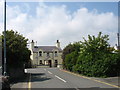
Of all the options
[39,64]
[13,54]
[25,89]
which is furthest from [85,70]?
[39,64]

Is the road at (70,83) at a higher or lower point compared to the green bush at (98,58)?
lower

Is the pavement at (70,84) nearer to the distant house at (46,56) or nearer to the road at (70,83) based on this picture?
the road at (70,83)

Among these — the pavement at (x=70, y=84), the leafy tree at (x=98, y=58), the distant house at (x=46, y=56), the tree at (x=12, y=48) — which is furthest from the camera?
the distant house at (x=46, y=56)

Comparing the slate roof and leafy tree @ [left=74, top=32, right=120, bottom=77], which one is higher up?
the slate roof

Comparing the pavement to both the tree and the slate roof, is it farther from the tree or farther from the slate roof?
the slate roof

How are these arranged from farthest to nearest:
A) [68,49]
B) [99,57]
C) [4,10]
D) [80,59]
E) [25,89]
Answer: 1. [68,49]
2. [80,59]
3. [99,57]
4. [4,10]
5. [25,89]

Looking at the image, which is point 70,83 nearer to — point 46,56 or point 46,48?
point 46,56

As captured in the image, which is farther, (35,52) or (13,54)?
(35,52)

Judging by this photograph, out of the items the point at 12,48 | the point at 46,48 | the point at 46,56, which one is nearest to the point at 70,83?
the point at 12,48

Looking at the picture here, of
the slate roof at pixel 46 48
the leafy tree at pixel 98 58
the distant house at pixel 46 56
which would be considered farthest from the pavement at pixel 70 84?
the slate roof at pixel 46 48

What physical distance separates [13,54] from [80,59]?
1003 centimetres

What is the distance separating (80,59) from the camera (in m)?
30.8

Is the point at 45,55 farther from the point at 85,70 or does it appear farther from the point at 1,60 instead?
the point at 1,60

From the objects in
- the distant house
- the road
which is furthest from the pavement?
the distant house
